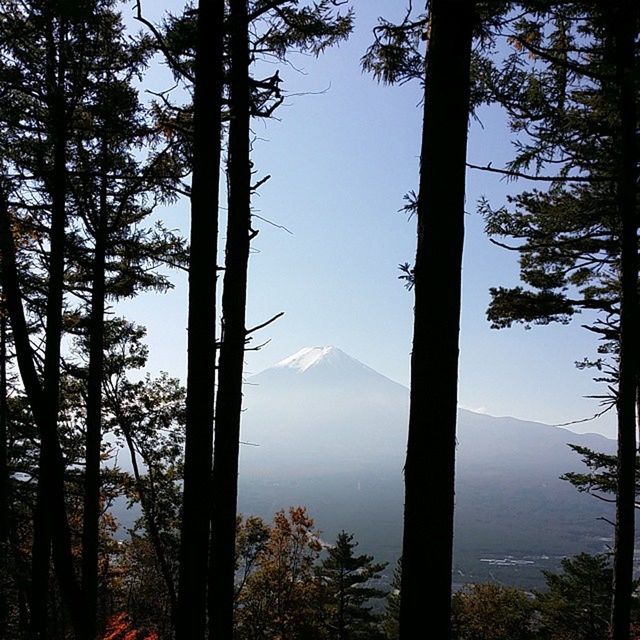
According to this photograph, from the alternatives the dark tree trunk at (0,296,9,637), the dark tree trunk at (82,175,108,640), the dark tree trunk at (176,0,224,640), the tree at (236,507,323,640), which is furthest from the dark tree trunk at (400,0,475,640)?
the tree at (236,507,323,640)

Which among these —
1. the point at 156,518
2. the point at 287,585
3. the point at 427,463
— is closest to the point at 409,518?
the point at 427,463

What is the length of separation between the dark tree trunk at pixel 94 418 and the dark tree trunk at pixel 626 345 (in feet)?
21.9

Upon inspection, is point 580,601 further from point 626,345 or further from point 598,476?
point 626,345

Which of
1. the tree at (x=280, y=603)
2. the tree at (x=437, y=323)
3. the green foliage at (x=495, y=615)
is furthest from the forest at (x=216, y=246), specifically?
the green foliage at (x=495, y=615)

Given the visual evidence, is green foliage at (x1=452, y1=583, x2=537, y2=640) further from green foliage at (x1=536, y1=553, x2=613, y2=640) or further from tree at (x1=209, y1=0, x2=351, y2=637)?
tree at (x1=209, y1=0, x2=351, y2=637)

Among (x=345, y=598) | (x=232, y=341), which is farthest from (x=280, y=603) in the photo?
(x=232, y=341)

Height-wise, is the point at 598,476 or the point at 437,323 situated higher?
the point at 437,323

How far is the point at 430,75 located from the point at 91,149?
572 cm

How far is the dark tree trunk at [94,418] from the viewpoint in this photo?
7559 mm

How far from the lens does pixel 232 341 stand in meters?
4.72

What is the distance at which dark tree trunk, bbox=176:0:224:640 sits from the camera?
4.01m

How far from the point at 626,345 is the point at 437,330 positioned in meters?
4.51

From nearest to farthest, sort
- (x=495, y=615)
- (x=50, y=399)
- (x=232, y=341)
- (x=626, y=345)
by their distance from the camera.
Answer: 1. (x=232, y=341)
2. (x=50, y=399)
3. (x=626, y=345)
4. (x=495, y=615)

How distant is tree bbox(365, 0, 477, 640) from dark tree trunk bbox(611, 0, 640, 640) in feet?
13.2
